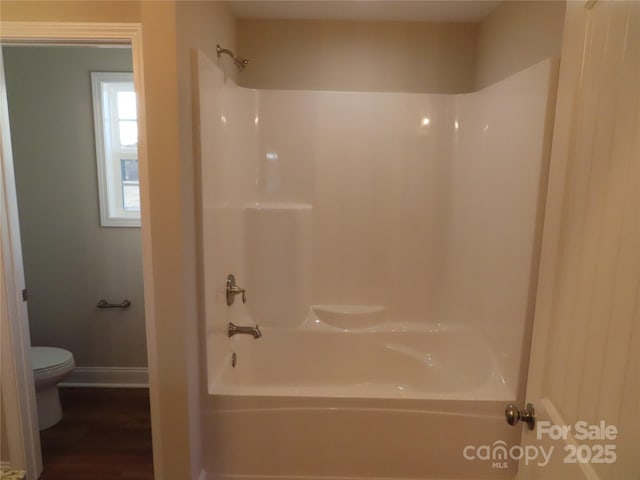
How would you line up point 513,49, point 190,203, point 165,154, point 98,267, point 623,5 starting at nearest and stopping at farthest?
point 623,5 < point 165,154 < point 190,203 < point 513,49 < point 98,267

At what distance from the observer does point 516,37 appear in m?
2.08

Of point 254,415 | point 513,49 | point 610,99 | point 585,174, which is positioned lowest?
point 254,415

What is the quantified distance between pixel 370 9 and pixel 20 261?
2.28 metres

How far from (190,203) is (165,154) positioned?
0.23m

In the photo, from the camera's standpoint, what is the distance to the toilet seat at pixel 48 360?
2328 millimetres

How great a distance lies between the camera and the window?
2619mm

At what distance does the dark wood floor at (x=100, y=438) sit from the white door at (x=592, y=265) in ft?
6.61

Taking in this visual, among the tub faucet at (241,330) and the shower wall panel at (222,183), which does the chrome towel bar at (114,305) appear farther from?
the tub faucet at (241,330)

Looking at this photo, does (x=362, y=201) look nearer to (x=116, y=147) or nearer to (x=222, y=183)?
(x=222, y=183)

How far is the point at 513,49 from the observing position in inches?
82.9

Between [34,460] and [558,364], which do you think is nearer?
[558,364]

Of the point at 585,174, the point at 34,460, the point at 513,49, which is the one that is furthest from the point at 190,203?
the point at 513,49

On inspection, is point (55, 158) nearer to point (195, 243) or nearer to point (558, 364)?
point (195, 243)

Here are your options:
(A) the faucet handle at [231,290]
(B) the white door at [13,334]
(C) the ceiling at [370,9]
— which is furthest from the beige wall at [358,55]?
(B) the white door at [13,334]
